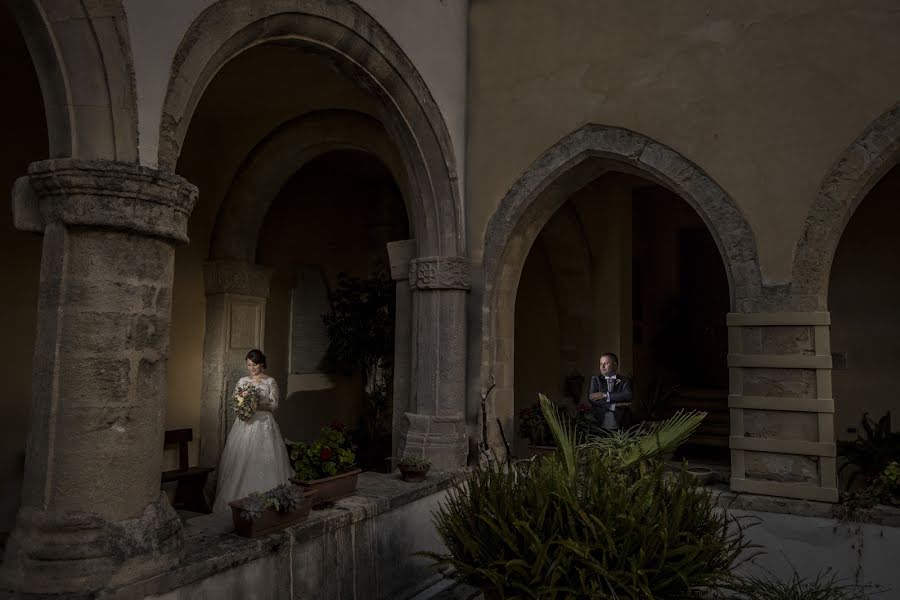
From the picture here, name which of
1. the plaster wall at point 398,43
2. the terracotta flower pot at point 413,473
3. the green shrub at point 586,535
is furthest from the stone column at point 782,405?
the plaster wall at point 398,43

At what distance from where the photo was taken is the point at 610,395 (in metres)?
5.54

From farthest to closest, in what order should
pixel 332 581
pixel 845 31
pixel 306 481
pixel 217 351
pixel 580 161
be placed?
pixel 217 351
pixel 580 161
pixel 845 31
pixel 306 481
pixel 332 581

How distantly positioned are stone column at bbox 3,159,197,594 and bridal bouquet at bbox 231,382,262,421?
85.0 inches

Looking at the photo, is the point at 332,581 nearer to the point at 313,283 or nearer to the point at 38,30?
the point at 38,30

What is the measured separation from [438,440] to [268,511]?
2259mm

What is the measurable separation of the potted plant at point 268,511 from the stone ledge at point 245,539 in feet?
0.14

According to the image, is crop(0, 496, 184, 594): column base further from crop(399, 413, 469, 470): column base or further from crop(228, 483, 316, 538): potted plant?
crop(399, 413, 469, 470): column base

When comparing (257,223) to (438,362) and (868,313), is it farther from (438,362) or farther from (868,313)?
(868,313)

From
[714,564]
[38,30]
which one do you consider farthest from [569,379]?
[38,30]

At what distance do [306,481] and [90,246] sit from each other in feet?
6.22

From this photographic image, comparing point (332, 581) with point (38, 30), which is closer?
point (38, 30)

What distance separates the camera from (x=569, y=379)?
8.20 m

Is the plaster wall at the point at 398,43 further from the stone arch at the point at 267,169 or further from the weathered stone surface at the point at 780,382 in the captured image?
the weathered stone surface at the point at 780,382

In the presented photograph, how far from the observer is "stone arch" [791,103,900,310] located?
A: 4629mm
